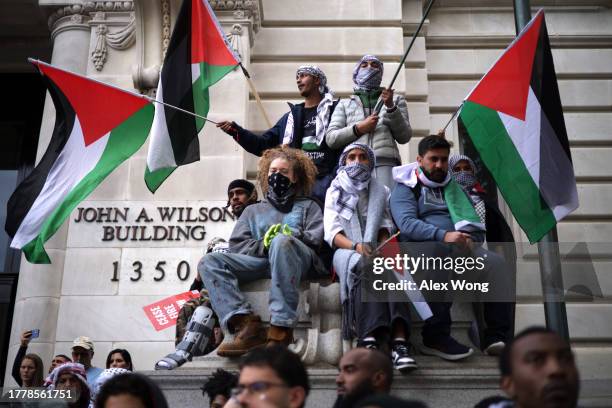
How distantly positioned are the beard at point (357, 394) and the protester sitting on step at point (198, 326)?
264cm

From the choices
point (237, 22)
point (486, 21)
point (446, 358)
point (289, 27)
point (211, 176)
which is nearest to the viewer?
point (446, 358)

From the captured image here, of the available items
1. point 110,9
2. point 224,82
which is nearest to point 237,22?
point 224,82

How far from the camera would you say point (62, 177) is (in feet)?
29.8

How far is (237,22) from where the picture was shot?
12.7 metres

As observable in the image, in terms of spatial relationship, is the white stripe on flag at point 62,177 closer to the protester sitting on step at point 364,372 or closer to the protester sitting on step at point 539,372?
the protester sitting on step at point 364,372

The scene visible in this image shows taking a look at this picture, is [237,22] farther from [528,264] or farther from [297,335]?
[297,335]

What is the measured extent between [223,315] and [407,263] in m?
1.51

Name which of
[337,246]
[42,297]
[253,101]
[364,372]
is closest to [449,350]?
[337,246]

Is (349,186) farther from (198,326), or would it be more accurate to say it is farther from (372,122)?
(198,326)

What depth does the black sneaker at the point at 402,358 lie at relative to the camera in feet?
21.5

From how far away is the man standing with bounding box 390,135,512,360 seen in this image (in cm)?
697

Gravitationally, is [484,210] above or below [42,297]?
below

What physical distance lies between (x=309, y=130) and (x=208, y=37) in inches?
77.7

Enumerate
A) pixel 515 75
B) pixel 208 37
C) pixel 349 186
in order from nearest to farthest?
1. pixel 349 186
2. pixel 515 75
3. pixel 208 37
